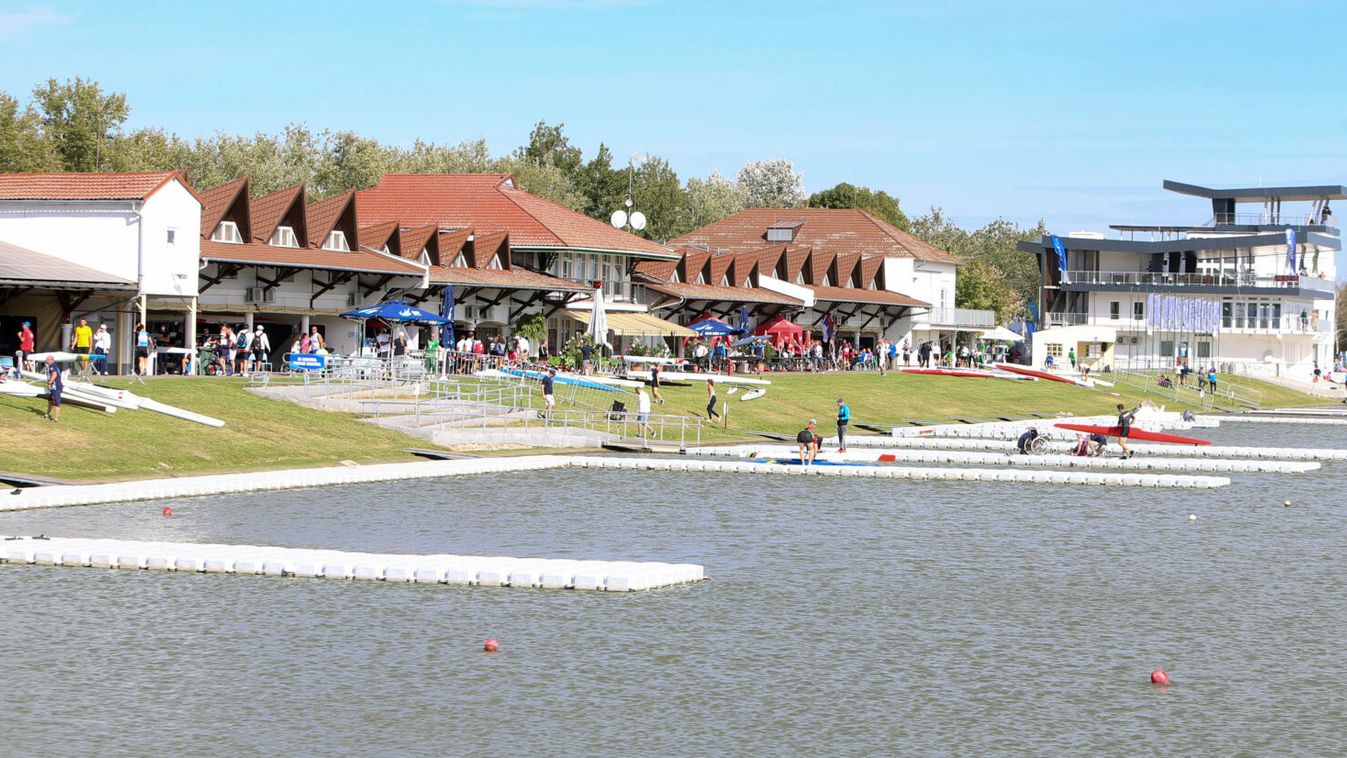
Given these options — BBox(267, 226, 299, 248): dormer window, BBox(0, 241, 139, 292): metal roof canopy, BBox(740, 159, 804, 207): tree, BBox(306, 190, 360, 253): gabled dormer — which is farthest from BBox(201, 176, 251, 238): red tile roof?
BBox(740, 159, 804, 207): tree

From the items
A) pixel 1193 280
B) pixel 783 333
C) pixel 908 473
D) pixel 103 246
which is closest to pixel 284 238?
pixel 103 246

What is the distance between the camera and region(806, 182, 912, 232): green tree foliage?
146 m

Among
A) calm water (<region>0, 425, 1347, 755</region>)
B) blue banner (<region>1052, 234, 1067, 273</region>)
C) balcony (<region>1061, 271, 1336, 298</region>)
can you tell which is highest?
blue banner (<region>1052, 234, 1067, 273</region>)

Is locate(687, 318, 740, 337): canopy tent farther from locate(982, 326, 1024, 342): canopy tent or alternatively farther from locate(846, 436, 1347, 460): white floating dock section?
locate(982, 326, 1024, 342): canopy tent

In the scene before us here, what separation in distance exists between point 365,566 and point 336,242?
4674cm

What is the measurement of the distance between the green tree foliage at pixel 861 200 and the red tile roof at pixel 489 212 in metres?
60.2

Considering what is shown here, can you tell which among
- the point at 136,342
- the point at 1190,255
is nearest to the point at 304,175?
the point at 136,342

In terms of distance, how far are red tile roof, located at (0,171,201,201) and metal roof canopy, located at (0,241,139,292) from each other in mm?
1936

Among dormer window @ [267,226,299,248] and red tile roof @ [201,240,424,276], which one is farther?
dormer window @ [267,226,299,248]

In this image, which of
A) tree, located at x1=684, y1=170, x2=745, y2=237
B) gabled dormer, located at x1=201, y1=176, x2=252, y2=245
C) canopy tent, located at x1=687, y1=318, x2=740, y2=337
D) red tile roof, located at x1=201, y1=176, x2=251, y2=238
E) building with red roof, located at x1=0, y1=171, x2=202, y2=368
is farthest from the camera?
tree, located at x1=684, y1=170, x2=745, y2=237

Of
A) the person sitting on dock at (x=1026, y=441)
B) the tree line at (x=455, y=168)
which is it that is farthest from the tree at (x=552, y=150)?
the person sitting on dock at (x=1026, y=441)

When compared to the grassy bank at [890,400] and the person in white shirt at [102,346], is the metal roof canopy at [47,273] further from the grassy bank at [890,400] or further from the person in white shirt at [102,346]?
the grassy bank at [890,400]

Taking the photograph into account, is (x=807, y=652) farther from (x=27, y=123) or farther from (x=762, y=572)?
(x=27, y=123)

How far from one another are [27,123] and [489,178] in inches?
943
